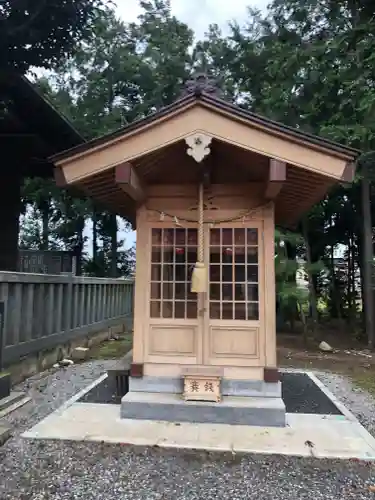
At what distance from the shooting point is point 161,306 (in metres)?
4.28

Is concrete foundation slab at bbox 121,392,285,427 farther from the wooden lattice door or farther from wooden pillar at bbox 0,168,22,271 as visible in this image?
wooden pillar at bbox 0,168,22,271

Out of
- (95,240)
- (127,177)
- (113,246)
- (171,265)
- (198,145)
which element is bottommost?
(171,265)

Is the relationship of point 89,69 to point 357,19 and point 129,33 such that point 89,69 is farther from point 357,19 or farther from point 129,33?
point 357,19

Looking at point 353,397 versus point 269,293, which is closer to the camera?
point 269,293

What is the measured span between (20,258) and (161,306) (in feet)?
20.0

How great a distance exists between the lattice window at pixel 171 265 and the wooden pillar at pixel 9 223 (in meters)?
5.33

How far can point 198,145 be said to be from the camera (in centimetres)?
367

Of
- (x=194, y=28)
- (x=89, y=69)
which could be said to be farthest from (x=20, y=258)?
(x=194, y=28)

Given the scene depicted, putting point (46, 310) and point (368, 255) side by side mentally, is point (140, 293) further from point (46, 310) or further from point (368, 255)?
point (368, 255)

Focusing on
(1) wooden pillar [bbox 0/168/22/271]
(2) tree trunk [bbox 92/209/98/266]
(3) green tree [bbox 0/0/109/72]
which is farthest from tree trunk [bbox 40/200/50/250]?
(3) green tree [bbox 0/0/109/72]

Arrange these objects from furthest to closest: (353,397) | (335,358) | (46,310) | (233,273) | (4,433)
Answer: (335,358), (46,310), (353,397), (233,273), (4,433)

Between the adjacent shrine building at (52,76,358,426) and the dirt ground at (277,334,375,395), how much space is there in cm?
241

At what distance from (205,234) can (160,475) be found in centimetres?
225

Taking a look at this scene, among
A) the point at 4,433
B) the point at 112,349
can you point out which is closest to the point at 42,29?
the point at 112,349
